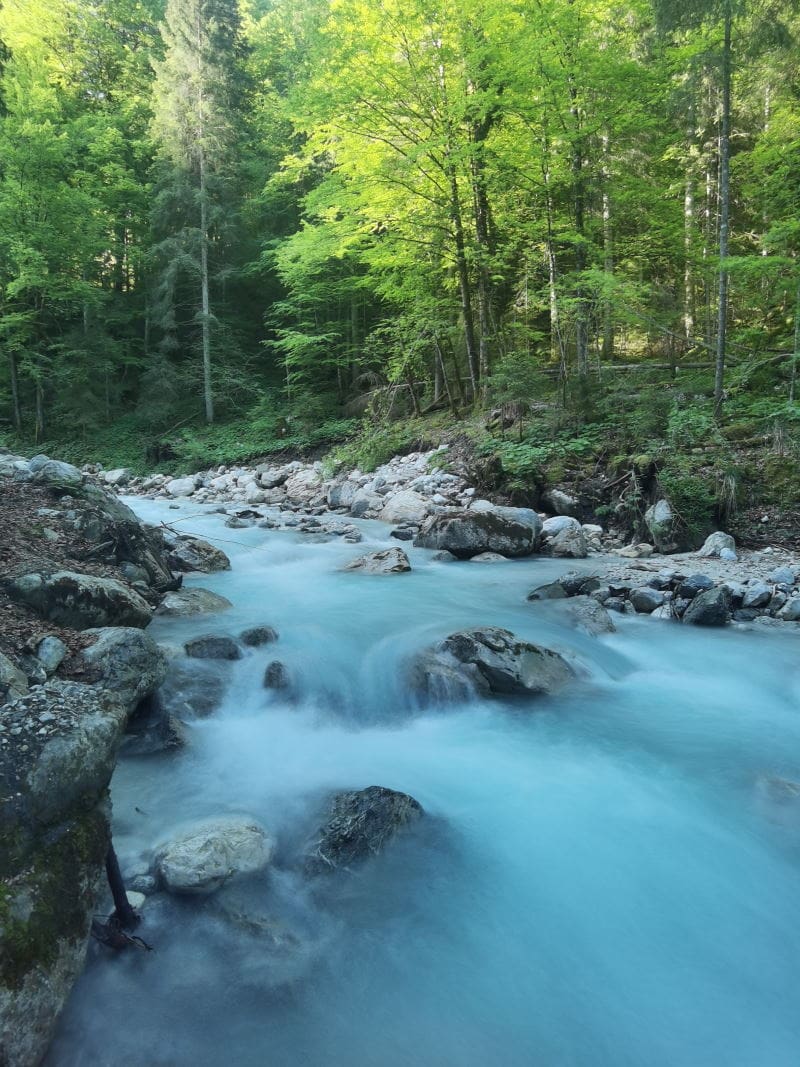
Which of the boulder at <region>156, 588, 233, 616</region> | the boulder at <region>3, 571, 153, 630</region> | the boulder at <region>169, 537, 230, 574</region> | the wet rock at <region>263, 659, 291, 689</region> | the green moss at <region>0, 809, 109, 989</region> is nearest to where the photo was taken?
the green moss at <region>0, 809, 109, 989</region>

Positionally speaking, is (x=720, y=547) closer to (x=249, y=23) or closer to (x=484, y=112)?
(x=484, y=112)

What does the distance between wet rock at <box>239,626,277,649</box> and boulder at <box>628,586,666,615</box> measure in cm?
397

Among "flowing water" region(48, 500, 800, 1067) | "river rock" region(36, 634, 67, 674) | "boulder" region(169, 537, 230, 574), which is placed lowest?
"flowing water" region(48, 500, 800, 1067)

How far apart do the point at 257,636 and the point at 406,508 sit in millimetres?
6609

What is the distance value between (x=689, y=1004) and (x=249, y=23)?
39.1m

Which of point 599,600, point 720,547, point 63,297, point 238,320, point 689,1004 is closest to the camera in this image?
point 689,1004

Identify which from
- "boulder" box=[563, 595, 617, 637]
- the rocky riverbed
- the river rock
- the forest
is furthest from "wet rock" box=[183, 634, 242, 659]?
the forest

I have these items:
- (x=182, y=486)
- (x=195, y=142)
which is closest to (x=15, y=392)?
(x=182, y=486)

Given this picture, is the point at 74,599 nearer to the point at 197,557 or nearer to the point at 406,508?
the point at 197,557

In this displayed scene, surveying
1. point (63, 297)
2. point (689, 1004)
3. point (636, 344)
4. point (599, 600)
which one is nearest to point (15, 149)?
point (63, 297)

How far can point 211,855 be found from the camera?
3092 mm

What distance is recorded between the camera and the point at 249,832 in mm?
3324

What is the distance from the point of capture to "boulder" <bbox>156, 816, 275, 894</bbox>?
9.70ft

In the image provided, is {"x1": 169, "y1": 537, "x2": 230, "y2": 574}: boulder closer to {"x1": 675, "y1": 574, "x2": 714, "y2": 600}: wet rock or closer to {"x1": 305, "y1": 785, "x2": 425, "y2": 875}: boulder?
{"x1": 305, "y1": 785, "x2": 425, "y2": 875}: boulder
